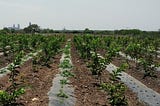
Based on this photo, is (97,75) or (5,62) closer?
(97,75)

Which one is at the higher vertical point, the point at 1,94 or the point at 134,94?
the point at 1,94

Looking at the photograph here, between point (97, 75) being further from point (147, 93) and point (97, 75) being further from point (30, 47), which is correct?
point (30, 47)

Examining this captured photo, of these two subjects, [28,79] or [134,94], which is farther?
[28,79]

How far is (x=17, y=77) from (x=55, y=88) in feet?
8.96

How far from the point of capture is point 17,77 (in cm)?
1301

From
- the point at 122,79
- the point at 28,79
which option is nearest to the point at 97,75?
the point at 122,79

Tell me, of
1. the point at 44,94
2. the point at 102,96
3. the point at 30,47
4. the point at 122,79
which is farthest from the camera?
the point at 30,47

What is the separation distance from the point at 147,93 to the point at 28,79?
13.6 ft

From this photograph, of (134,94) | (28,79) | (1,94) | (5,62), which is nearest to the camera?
(1,94)

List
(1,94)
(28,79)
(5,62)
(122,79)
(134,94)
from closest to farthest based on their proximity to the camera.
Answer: (1,94)
(134,94)
(28,79)
(122,79)
(5,62)

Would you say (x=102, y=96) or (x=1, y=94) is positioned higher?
(x=1, y=94)

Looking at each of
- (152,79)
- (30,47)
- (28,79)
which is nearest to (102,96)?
(28,79)

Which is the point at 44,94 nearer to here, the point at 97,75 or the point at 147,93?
the point at 147,93

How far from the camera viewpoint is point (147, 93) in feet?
38.1
